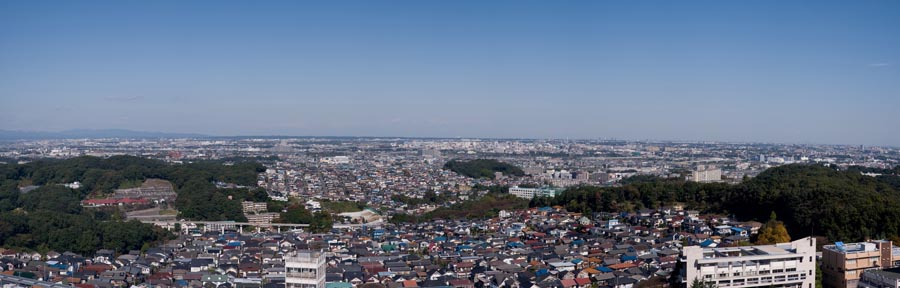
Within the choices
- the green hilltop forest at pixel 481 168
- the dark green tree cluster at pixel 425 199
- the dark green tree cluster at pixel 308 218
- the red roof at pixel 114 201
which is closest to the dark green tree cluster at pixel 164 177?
the red roof at pixel 114 201

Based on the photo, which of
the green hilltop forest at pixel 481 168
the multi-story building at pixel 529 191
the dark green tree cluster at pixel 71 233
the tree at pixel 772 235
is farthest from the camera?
the green hilltop forest at pixel 481 168

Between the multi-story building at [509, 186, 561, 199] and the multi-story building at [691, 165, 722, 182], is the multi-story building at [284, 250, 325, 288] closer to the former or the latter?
the multi-story building at [509, 186, 561, 199]

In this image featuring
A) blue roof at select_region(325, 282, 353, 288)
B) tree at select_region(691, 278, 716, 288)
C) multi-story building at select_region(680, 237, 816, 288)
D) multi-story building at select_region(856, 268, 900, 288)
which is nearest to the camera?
tree at select_region(691, 278, 716, 288)

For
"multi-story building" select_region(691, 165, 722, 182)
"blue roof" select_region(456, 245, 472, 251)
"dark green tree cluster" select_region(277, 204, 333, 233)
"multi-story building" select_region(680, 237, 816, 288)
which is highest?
"multi-story building" select_region(680, 237, 816, 288)

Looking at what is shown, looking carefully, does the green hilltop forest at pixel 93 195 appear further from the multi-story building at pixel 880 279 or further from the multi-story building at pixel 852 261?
the multi-story building at pixel 880 279

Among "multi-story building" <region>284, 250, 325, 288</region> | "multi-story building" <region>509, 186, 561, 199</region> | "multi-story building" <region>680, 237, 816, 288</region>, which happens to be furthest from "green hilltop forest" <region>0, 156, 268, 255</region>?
"multi-story building" <region>680, 237, 816, 288</region>
